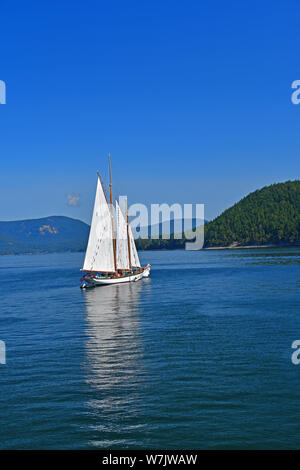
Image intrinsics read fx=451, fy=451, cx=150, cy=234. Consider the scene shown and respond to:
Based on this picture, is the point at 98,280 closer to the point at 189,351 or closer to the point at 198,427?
the point at 189,351

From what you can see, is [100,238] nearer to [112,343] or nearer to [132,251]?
[132,251]

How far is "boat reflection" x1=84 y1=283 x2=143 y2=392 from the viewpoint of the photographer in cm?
3149

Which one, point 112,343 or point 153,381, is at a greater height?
point 153,381

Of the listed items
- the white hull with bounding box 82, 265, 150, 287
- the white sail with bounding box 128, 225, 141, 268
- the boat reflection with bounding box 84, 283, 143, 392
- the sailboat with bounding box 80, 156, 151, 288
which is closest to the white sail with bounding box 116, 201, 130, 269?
the sailboat with bounding box 80, 156, 151, 288

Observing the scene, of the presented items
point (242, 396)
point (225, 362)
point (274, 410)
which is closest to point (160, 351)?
point (225, 362)

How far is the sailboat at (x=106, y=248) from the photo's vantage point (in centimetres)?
9969

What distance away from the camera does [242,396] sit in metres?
26.8

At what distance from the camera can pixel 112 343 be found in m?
42.2

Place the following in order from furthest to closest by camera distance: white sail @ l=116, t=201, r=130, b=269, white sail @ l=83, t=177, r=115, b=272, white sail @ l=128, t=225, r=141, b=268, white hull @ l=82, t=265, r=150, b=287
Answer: white sail @ l=128, t=225, r=141, b=268 → white sail @ l=116, t=201, r=130, b=269 → white hull @ l=82, t=265, r=150, b=287 → white sail @ l=83, t=177, r=115, b=272

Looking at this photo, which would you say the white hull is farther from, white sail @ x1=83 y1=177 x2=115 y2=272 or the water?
the water

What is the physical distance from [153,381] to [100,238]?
72.1 m

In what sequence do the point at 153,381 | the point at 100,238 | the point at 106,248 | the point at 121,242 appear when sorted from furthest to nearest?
the point at 121,242
the point at 106,248
the point at 100,238
the point at 153,381

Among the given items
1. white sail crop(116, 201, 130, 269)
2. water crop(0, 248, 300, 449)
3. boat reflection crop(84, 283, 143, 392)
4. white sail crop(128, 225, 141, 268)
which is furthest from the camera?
white sail crop(128, 225, 141, 268)

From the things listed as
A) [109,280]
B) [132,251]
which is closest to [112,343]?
[109,280]
